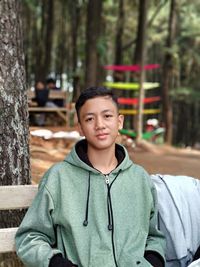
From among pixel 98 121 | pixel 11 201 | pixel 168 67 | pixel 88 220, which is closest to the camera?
pixel 88 220

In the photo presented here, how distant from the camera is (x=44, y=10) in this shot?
866 inches

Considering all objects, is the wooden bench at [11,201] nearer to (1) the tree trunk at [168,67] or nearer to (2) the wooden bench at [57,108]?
(2) the wooden bench at [57,108]

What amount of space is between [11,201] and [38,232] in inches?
12.3

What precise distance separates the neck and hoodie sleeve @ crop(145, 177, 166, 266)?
0.22 m

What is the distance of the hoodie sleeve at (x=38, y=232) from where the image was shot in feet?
7.71

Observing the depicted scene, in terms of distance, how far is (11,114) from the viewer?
322cm

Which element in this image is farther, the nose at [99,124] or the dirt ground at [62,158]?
the dirt ground at [62,158]

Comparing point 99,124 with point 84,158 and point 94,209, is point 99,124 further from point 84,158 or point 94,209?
point 94,209

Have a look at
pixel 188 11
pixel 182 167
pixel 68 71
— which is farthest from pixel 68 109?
pixel 68 71

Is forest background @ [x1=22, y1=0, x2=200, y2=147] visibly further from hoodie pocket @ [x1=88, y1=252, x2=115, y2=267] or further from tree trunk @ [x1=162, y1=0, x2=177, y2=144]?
hoodie pocket @ [x1=88, y1=252, x2=115, y2=267]

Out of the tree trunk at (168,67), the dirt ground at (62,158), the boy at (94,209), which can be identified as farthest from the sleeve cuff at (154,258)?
the tree trunk at (168,67)

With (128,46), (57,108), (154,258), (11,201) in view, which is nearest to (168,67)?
(128,46)

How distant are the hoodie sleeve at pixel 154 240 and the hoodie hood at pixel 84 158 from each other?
18 cm

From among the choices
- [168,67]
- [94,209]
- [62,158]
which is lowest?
[62,158]
